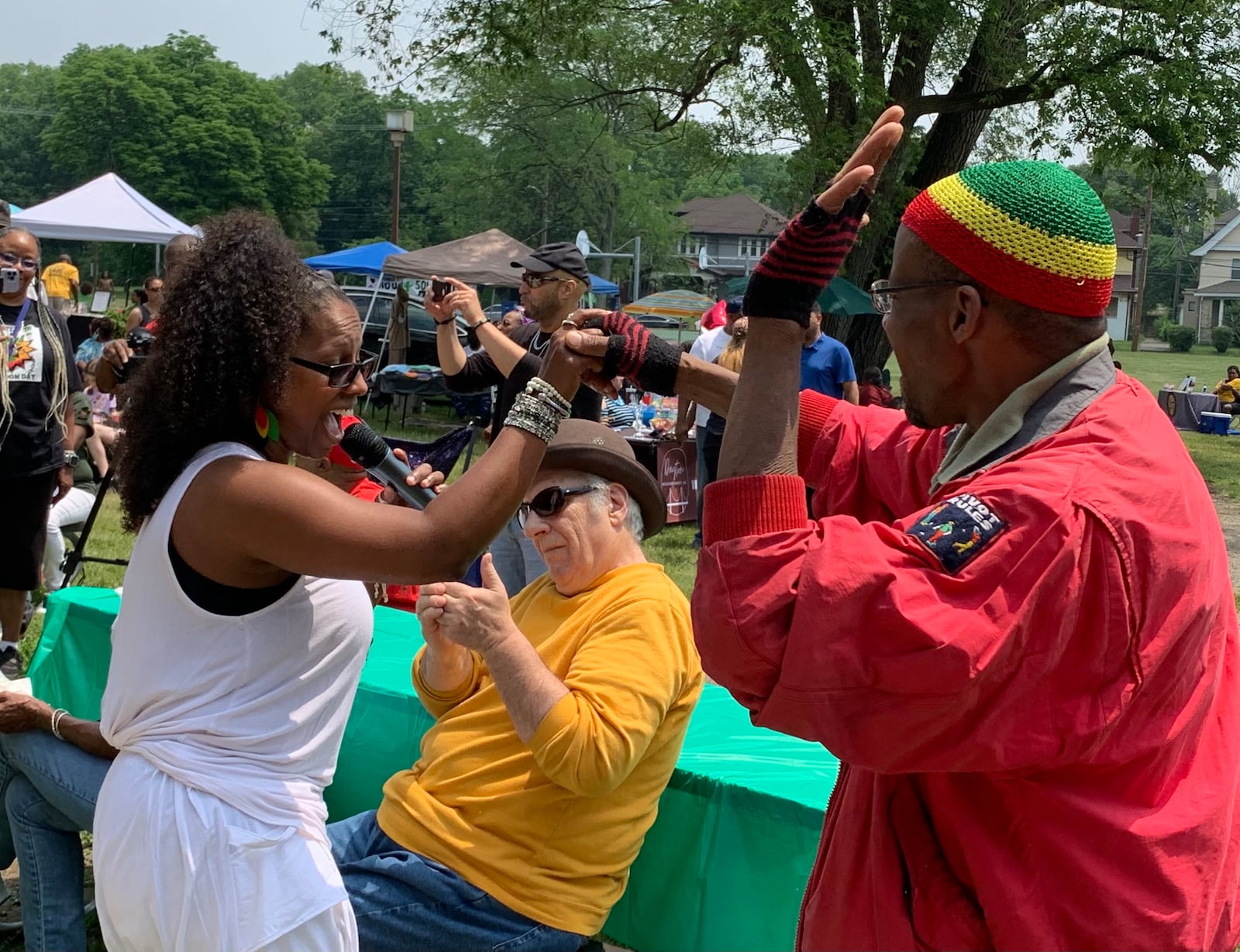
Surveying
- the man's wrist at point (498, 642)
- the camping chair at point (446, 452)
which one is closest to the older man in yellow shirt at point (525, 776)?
the man's wrist at point (498, 642)

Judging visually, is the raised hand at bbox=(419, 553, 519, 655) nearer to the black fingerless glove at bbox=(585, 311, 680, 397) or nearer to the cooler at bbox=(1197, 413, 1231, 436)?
the black fingerless glove at bbox=(585, 311, 680, 397)

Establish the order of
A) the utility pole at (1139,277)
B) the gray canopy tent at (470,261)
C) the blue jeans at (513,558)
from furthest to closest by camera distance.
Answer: the utility pole at (1139,277) → the gray canopy tent at (470,261) → the blue jeans at (513,558)

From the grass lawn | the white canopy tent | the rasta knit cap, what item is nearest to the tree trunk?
the white canopy tent

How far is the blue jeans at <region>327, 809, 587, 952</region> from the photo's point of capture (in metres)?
2.61

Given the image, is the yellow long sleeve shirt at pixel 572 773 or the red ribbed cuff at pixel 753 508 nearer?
the red ribbed cuff at pixel 753 508

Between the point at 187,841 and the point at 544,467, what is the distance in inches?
53.1

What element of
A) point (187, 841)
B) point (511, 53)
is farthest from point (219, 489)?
point (511, 53)

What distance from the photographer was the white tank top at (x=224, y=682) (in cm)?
202

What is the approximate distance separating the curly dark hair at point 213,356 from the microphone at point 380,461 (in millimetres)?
439

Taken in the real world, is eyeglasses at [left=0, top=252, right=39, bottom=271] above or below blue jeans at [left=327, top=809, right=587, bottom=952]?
above

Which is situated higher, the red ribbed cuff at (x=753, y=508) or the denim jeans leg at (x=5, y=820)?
the red ribbed cuff at (x=753, y=508)

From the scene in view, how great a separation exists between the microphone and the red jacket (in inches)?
47.6

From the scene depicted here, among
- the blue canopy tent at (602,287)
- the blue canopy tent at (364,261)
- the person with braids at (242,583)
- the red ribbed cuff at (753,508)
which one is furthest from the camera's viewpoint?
the blue canopy tent at (602,287)

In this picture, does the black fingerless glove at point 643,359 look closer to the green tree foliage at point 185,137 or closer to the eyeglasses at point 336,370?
the eyeglasses at point 336,370
